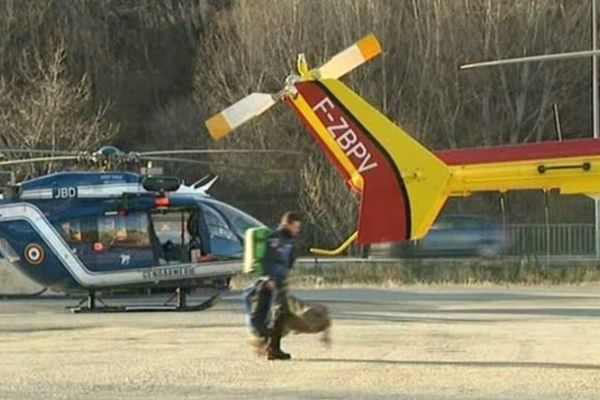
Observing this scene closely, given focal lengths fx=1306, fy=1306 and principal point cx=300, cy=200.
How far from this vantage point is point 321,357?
15734 millimetres

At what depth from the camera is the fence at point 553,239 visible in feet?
138

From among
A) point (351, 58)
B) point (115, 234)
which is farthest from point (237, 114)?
point (115, 234)

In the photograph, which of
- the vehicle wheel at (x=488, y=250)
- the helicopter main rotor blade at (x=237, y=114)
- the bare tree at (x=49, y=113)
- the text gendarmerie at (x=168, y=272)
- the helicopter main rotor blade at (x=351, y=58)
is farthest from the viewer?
the bare tree at (x=49, y=113)

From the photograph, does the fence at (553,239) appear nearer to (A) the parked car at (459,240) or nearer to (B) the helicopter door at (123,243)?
(A) the parked car at (459,240)

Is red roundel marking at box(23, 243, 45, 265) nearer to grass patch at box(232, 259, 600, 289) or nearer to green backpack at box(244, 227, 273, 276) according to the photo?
grass patch at box(232, 259, 600, 289)

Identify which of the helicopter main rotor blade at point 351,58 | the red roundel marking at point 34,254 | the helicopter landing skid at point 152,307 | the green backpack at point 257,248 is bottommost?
the helicopter landing skid at point 152,307

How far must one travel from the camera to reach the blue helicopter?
24.7 meters

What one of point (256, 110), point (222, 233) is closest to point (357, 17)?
point (222, 233)

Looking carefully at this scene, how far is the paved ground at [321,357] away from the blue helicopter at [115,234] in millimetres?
949

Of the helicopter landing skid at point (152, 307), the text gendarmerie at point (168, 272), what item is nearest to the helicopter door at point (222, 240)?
the text gendarmerie at point (168, 272)

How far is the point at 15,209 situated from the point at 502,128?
29241 millimetres

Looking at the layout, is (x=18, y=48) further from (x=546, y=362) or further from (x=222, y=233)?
(x=546, y=362)

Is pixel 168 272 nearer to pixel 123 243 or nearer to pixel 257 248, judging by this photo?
pixel 123 243

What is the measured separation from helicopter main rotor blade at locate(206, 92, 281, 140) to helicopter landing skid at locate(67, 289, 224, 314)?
5.16 meters
